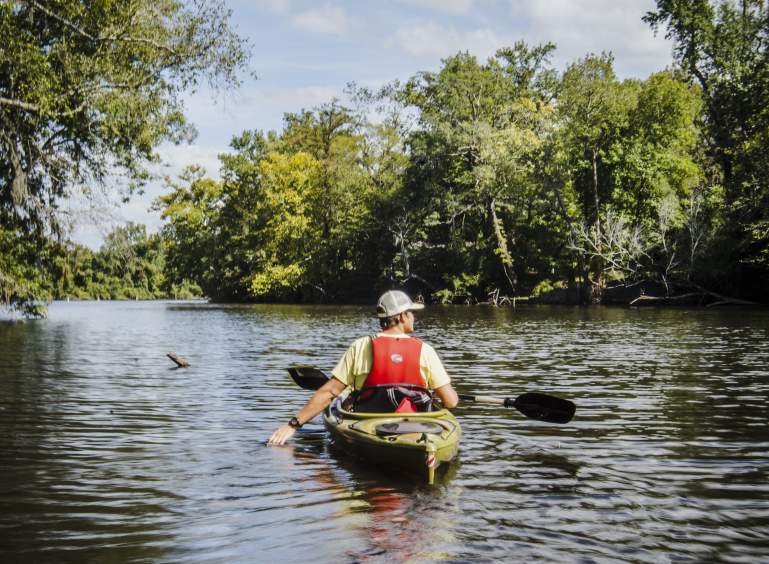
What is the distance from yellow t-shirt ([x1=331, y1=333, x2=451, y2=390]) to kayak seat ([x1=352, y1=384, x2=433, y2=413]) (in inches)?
4.7

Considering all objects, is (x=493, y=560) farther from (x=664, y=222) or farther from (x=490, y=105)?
(x=490, y=105)

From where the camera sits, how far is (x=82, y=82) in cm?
2281

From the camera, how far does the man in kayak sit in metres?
7.67

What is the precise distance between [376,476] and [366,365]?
114cm

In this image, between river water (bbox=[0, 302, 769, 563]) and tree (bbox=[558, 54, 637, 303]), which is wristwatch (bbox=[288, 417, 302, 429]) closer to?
river water (bbox=[0, 302, 769, 563])

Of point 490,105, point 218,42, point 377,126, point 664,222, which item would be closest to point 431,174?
point 490,105

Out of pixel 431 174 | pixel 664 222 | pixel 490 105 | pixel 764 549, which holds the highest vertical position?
pixel 490 105

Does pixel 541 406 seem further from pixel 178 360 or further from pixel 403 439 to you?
pixel 178 360

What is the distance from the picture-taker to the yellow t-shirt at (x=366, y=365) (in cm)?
777

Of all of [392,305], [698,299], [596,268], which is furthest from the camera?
[596,268]

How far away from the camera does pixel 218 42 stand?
24531mm

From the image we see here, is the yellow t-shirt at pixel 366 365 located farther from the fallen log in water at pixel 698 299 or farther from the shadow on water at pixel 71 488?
the fallen log in water at pixel 698 299

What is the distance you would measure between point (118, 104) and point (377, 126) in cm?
3759

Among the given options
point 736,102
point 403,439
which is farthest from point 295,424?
point 736,102
